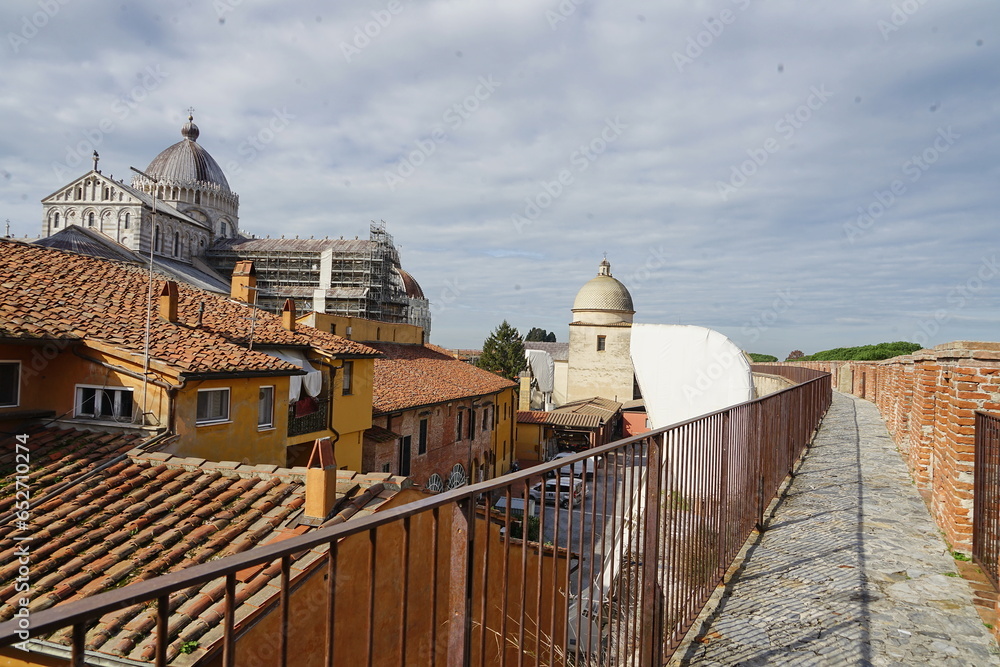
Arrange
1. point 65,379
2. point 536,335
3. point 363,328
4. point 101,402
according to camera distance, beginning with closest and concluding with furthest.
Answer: point 65,379 < point 101,402 < point 363,328 < point 536,335

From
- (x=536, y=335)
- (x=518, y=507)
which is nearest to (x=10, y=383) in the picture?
(x=518, y=507)

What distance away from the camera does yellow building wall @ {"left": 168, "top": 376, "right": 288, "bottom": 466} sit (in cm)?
981

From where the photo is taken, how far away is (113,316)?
11.0 meters

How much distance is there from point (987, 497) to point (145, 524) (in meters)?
7.81

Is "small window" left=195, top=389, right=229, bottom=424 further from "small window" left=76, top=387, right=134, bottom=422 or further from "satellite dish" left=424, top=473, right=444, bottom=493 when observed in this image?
"satellite dish" left=424, top=473, right=444, bottom=493

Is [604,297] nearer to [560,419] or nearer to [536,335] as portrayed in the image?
[560,419]

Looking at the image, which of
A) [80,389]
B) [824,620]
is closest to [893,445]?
[824,620]

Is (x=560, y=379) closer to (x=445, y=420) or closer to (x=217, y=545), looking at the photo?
(x=445, y=420)

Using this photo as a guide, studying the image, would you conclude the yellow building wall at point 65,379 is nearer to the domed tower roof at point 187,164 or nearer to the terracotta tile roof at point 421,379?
the terracotta tile roof at point 421,379

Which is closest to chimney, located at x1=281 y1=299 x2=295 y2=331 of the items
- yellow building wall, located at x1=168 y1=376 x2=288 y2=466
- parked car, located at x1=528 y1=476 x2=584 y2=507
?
yellow building wall, located at x1=168 y1=376 x2=288 y2=466

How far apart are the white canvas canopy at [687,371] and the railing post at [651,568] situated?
62.6 feet

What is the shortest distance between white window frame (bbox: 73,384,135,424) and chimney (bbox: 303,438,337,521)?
15.3 feet

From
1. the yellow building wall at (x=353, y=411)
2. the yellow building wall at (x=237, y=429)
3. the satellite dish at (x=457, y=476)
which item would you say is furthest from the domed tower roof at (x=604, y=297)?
the yellow building wall at (x=237, y=429)

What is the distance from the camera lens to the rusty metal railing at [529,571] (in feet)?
3.96
